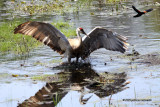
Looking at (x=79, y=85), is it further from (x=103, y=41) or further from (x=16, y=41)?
(x=16, y=41)

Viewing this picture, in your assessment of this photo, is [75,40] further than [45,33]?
Yes

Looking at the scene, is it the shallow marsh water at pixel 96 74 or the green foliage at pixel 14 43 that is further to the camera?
the green foliage at pixel 14 43

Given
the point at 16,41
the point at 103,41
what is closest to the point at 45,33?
the point at 103,41

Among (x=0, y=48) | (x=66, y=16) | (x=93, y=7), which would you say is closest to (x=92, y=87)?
(x=0, y=48)

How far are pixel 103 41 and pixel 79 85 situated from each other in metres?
2.72

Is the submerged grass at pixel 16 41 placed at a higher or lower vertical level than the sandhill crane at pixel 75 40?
lower

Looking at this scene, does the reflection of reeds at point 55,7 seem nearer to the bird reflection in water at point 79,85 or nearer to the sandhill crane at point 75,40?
the sandhill crane at point 75,40

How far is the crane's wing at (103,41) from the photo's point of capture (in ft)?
31.8

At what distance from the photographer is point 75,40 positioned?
9695mm

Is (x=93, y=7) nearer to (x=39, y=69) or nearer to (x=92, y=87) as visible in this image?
(x=39, y=69)

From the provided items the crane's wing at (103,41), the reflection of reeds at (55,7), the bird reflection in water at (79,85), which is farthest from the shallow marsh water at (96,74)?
the reflection of reeds at (55,7)

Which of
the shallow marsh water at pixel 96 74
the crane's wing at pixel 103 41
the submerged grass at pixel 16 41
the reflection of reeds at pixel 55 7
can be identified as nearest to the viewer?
the shallow marsh water at pixel 96 74

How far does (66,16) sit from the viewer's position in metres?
18.7

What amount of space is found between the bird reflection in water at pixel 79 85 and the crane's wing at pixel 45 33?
0.98 metres
